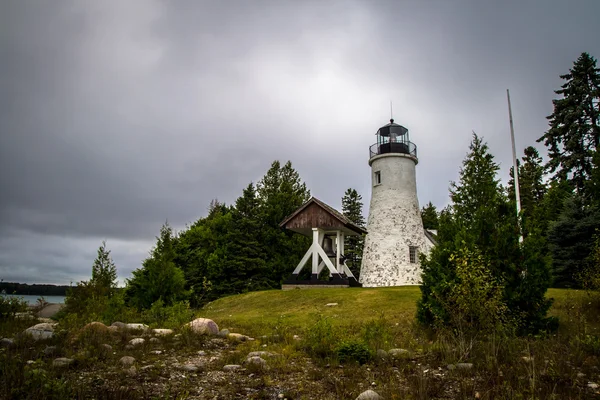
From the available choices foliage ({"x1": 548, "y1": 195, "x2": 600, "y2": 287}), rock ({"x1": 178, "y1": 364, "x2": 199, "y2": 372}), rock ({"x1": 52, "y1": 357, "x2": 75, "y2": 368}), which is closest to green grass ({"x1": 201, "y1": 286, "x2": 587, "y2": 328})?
foliage ({"x1": 548, "y1": 195, "x2": 600, "y2": 287})

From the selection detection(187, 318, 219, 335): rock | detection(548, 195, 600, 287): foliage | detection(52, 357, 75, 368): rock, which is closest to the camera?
detection(52, 357, 75, 368): rock

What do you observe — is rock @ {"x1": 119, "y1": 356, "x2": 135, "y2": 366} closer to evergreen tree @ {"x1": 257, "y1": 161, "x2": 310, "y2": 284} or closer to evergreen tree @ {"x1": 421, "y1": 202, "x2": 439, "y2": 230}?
evergreen tree @ {"x1": 257, "y1": 161, "x2": 310, "y2": 284}

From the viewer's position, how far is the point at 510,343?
8703mm

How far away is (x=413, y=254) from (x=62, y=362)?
89.0ft

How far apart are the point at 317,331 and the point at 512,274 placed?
6.67 m

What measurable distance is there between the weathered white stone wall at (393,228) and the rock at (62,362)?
2520 cm

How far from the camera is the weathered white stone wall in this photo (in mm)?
29891

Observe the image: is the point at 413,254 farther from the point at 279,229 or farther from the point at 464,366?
the point at 464,366

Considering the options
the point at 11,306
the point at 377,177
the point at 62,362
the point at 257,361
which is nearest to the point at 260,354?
the point at 257,361

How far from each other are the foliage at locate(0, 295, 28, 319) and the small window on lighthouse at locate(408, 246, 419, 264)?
82.5 feet

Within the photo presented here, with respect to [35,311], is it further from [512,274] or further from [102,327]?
[512,274]

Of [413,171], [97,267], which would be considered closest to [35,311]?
[97,267]

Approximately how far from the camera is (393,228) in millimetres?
30391

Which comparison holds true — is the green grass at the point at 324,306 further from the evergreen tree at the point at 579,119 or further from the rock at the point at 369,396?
the evergreen tree at the point at 579,119
